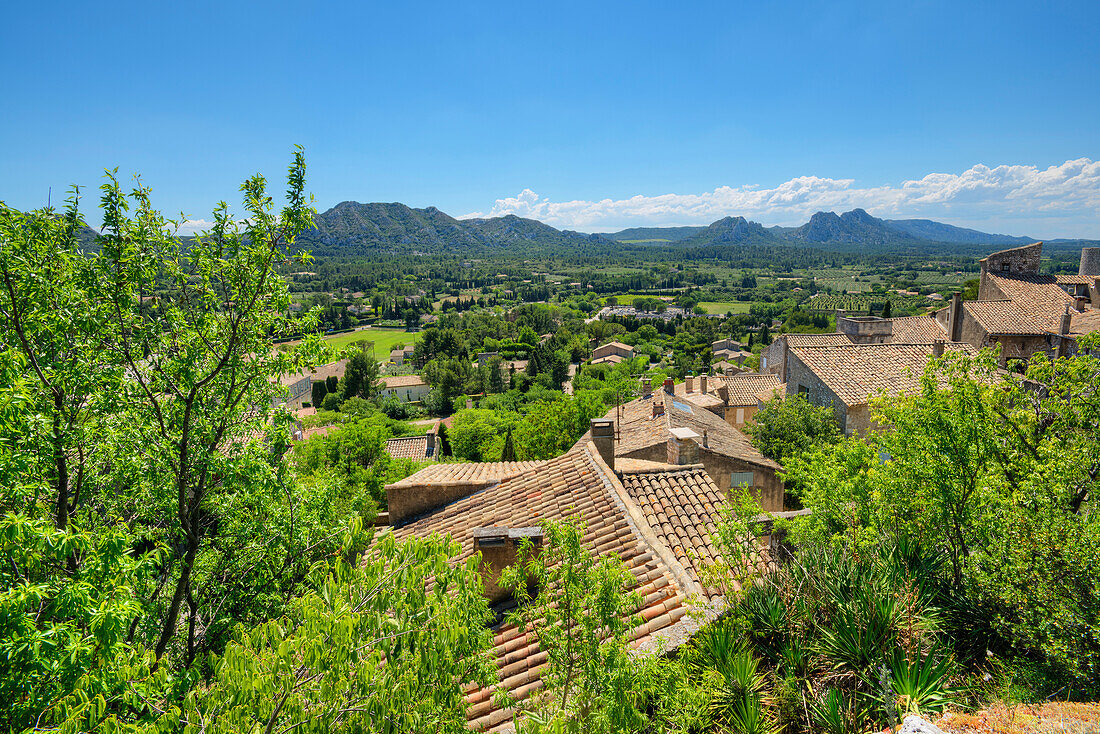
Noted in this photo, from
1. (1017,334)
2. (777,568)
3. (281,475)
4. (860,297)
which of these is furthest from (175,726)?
(860,297)

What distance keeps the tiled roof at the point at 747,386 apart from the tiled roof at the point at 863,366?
10088 mm

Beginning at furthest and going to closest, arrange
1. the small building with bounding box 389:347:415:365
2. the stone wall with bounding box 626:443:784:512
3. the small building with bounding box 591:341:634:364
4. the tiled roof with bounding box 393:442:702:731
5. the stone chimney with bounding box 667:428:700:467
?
the small building with bounding box 389:347:415:365 → the small building with bounding box 591:341:634:364 → the stone wall with bounding box 626:443:784:512 → the stone chimney with bounding box 667:428:700:467 → the tiled roof with bounding box 393:442:702:731

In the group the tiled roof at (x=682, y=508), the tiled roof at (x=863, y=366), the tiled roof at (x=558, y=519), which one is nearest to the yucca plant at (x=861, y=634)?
the tiled roof at (x=558, y=519)

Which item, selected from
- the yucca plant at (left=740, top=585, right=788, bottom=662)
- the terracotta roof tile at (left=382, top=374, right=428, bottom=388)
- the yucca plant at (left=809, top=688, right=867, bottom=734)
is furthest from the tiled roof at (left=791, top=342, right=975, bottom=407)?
the terracotta roof tile at (left=382, top=374, right=428, bottom=388)

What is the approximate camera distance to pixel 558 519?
10094mm

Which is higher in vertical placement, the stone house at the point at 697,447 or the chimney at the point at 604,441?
the chimney at the point at 604,441

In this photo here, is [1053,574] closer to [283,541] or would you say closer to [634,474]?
[634,474]

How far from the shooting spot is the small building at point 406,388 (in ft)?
286

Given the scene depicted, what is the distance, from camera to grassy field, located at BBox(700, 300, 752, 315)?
174m

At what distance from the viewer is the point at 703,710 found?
5203mm

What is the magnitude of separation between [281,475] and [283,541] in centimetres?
114

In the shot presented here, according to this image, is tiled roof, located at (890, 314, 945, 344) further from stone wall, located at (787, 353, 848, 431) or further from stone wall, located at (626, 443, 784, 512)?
stone wall, located at (626, 443, 784, 512)

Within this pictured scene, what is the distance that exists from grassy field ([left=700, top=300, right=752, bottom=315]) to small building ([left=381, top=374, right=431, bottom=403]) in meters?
109

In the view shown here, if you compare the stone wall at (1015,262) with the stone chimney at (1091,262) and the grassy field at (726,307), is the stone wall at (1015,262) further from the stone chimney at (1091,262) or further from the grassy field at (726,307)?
the grassy field at (726,307)
